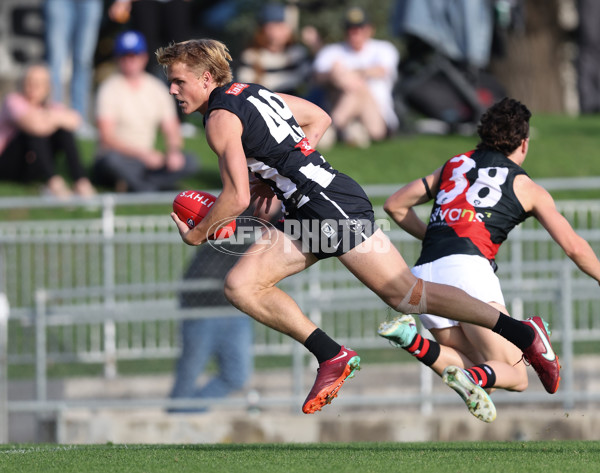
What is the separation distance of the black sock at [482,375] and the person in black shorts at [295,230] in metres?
0.27

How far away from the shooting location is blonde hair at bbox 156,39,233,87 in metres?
6.09

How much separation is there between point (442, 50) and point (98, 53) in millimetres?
6522

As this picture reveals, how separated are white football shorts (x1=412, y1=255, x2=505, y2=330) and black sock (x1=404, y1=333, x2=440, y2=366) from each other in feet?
0.63

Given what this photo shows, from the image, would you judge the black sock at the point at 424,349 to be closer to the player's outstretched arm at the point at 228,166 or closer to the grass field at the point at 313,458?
the grass field at the point at 313,458

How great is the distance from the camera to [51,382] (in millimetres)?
10281

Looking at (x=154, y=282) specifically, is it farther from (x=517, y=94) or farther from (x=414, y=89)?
(x=517, y=94)

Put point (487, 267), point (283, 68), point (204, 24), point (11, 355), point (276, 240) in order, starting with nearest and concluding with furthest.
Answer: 1. point (276, 240)
2. point (487, 267)
3. point (11, 355)
4. point (283, 68)
5. point (204, 24)

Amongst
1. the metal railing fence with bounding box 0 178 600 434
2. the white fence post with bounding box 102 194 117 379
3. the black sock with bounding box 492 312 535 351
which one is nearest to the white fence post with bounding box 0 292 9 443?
the metal railing fence with bounding box 0 178 600 434

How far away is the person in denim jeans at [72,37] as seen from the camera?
1352 cm

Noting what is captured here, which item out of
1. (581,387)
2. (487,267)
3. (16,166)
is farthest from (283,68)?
(487,267)

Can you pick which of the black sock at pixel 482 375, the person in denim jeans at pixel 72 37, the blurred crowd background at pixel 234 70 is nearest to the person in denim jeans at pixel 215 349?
the blurred crowd background at pixel 234 70

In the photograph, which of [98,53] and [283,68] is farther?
[98,53]

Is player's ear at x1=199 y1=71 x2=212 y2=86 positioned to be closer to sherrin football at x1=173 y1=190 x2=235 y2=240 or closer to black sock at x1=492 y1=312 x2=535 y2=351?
sherrin football at x1=173 y1=190 x2=235 y2=240

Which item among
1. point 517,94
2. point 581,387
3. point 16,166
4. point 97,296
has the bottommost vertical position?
point 581,387
